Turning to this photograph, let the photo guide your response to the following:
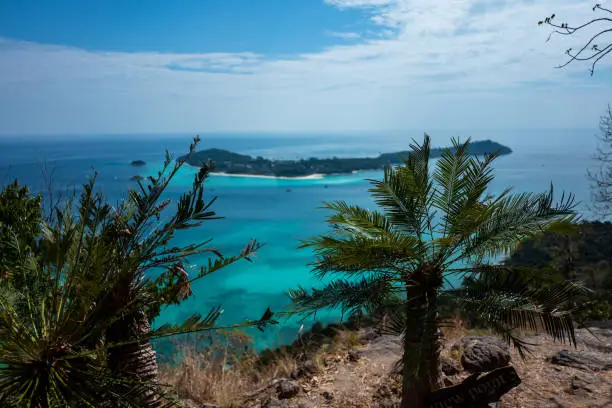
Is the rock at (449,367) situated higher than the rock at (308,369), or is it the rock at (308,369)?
the rock at (449,367)

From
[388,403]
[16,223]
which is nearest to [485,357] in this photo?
[388,403]

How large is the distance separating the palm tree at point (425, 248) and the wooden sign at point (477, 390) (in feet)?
0.61

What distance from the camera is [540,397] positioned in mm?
5758

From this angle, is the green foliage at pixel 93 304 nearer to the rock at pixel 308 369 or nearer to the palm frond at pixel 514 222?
the palm frond at pixel 514 222

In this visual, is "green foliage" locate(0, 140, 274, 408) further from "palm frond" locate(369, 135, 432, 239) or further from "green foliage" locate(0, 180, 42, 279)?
"palm frond" locate(369, 135, 432, 239)

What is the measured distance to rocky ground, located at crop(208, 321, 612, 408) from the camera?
5.78 metres

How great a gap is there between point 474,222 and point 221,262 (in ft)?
8.21

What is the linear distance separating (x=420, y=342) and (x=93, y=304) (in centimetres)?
311

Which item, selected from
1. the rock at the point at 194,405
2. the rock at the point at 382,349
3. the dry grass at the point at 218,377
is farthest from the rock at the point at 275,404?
the rock at the point at 382,349

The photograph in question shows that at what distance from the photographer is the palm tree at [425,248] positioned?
445 cm

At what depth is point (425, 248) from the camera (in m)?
4.66

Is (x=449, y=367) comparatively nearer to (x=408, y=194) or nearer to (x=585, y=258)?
(x=408, y=194)

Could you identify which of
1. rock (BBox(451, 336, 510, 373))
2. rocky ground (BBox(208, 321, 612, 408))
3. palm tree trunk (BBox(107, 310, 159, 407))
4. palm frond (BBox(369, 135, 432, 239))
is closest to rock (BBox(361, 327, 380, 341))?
rocky ground (BBox(208, 321, 612, 408))

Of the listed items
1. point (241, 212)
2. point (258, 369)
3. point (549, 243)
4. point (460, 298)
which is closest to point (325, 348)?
point (258, 369)
